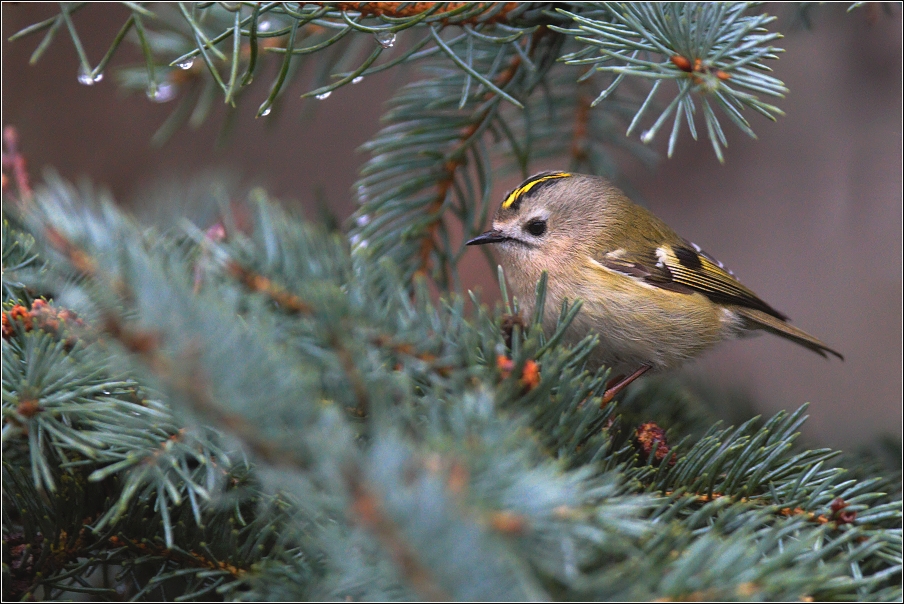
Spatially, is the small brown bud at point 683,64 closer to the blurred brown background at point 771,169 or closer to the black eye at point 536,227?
the black eye at point 536,227

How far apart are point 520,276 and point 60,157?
4.69 ft

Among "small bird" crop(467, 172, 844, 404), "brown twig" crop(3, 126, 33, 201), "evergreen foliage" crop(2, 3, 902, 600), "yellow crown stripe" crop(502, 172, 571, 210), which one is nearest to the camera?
"evergreen foliage" crop(2, 3, 902, 600)

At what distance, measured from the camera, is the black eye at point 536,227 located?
4.18 ft

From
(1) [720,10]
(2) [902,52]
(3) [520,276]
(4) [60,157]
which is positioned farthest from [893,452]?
(4) [60,157]

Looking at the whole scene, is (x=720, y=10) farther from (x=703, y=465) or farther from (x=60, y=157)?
(x=60, y=157)

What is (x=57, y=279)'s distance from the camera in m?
0.73

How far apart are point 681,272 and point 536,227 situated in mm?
278

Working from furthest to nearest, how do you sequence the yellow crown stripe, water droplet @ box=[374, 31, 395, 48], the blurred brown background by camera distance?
the blurred brown background
the yellow crown stripe
water droplet @ box=[374, 31, 395, 48]

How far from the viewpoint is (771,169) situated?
2277 mm

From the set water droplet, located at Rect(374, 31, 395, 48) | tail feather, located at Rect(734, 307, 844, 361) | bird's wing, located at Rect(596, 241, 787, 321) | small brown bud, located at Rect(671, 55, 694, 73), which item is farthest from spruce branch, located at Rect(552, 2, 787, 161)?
tail feather, located at Rect(734, 307, 844, 361)

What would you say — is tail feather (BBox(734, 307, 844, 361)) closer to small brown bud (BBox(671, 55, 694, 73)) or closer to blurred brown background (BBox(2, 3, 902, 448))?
blurred brown background (BBox(2, 3, 902, 448))

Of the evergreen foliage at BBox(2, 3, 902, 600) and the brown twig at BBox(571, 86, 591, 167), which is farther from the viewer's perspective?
the brown twig at BBox(571, 86, 591, 167)

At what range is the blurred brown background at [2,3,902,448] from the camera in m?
1.98

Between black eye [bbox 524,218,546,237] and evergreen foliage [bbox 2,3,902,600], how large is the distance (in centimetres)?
40
